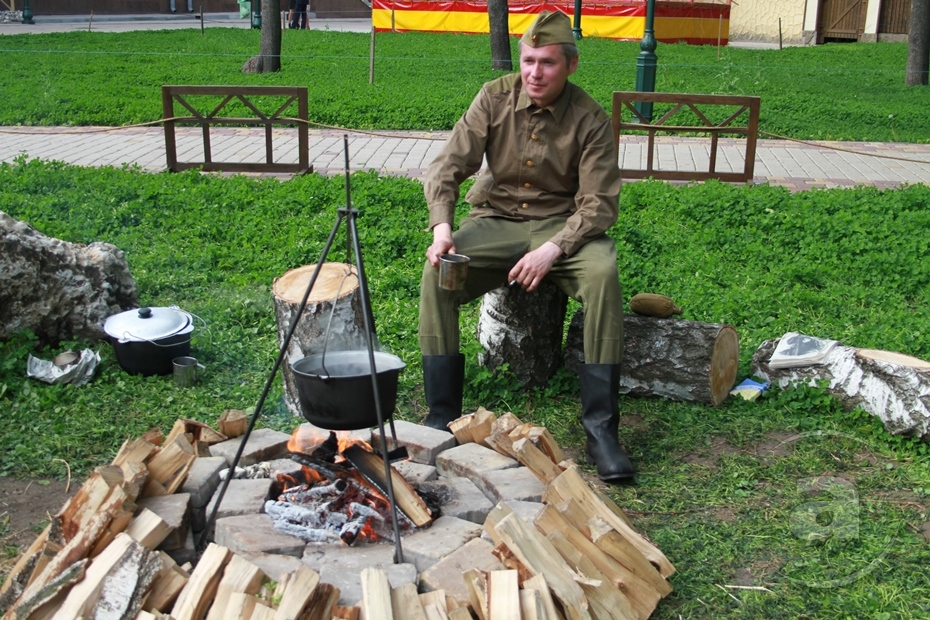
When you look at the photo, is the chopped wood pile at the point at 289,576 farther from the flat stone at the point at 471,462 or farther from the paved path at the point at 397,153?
the paved path at the point at 397,153

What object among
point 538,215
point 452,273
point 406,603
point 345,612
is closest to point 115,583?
point 345,612

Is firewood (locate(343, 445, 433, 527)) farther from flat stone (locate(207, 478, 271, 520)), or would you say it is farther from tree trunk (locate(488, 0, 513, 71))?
tree trunk (locate(488, 0, 513, 71))

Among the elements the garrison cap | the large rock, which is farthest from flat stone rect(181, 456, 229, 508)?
the garrison cap

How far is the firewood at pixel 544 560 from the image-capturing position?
2.87m

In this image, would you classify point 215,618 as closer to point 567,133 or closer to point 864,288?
point 567,133

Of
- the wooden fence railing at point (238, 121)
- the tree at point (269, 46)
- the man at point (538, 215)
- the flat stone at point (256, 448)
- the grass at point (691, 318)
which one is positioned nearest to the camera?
the grass at point (691, 318)

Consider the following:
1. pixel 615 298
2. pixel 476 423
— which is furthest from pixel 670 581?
pixel 615 298

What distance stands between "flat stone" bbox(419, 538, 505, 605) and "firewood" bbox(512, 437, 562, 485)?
0.55 metres

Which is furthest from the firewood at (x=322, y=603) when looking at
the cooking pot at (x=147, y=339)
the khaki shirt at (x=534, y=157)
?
the cooking pot at (x=147, y=339)

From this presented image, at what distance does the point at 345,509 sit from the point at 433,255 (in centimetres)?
129

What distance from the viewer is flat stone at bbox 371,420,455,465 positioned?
12.8ft

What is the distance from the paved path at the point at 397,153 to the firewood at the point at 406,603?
6.95 meters

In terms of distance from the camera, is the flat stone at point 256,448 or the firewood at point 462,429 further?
the firewood at point 462,429

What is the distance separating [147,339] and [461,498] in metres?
2.02
